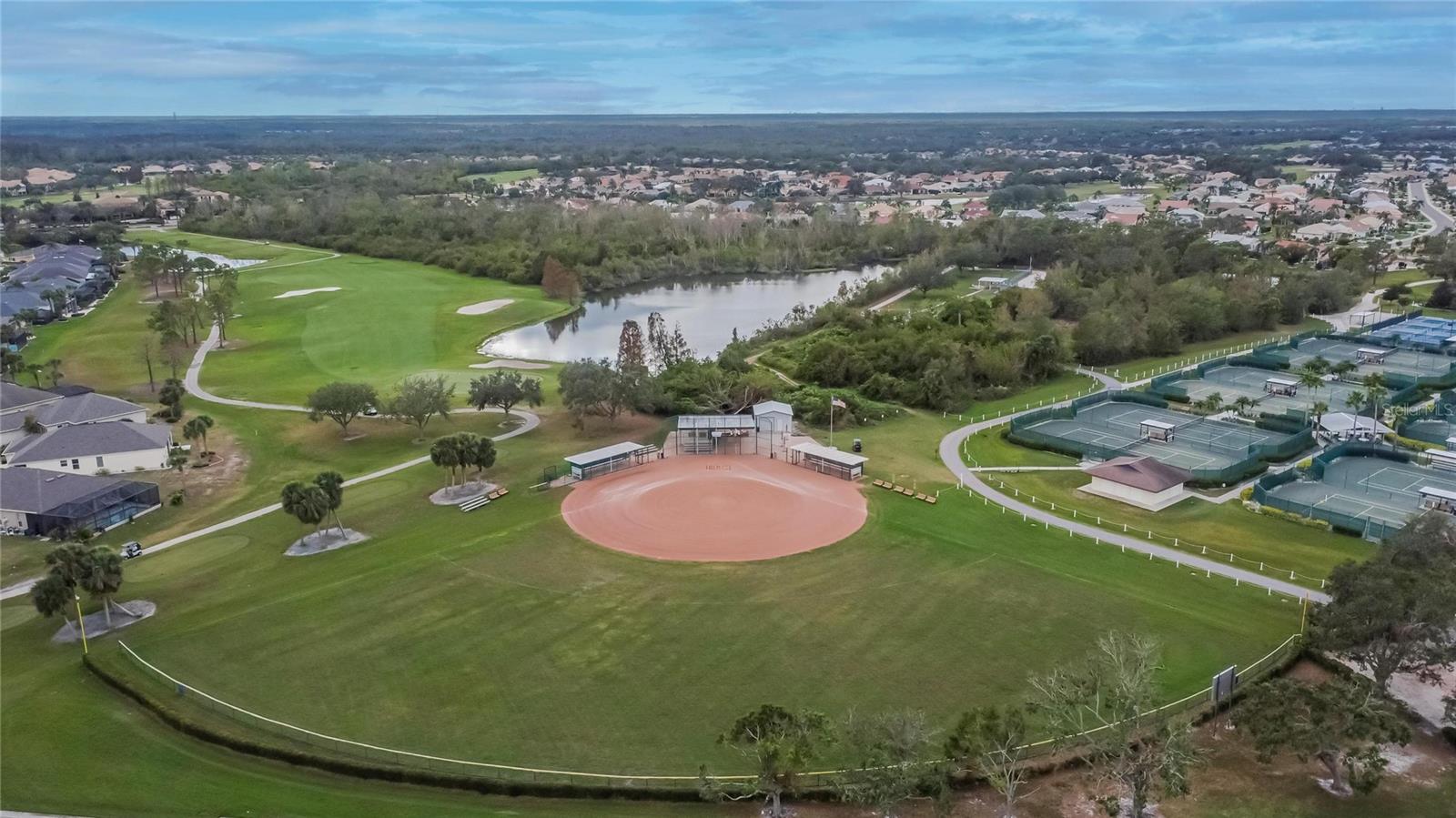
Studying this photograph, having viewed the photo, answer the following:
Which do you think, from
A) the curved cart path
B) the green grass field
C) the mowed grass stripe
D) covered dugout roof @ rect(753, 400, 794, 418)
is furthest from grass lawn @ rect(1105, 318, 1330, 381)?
the mowed grass stripe

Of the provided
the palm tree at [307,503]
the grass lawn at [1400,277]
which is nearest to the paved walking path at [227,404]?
the palm tree at [307,503]

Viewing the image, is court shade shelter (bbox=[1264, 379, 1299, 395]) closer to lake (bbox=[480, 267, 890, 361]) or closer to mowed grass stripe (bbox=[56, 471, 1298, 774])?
mowed grass stripe (bbox=[56, 471, 1298, 774])

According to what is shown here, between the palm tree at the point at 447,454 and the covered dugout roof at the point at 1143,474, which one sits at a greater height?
the palm tree at the point at 447,454

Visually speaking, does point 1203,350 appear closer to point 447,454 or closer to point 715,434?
point 715,434

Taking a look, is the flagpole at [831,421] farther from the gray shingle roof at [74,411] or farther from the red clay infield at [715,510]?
the gray shingle roof at [74,411]

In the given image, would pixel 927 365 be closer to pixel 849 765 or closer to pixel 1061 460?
pixel 1061 460
